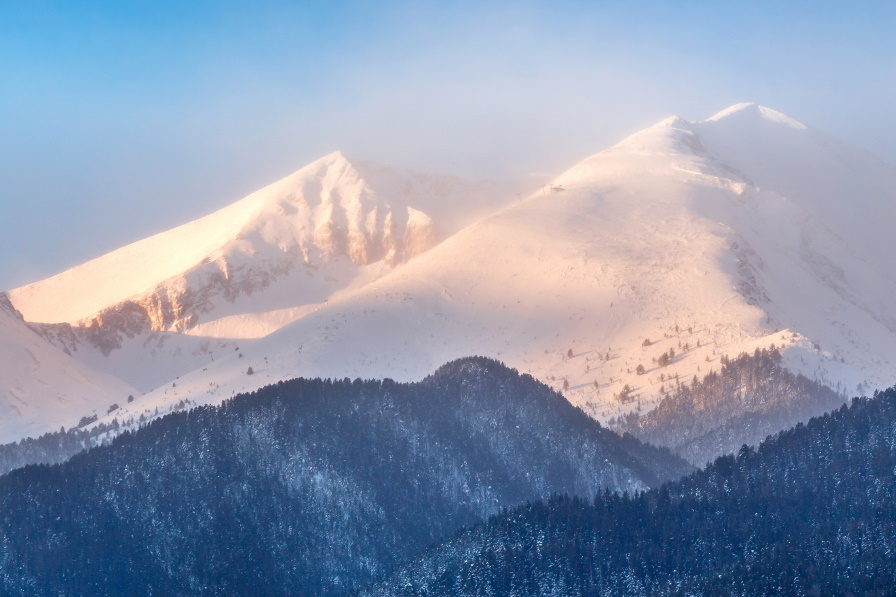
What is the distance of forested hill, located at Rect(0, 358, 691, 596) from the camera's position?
17612 cm

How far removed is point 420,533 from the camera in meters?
183

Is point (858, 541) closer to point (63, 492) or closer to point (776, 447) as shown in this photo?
point (776, 447)

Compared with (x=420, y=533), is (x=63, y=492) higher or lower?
higher

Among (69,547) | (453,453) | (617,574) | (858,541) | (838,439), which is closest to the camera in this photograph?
(858,541)

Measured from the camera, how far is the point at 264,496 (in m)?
187

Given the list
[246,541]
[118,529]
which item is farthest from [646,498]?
[118,529]

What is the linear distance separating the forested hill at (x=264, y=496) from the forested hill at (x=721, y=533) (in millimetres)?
22958

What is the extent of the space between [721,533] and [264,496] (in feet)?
224

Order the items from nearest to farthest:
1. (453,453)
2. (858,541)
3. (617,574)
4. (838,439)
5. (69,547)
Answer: (858,541)
(617,574)
(838,439)
(69,547)
(453,453)

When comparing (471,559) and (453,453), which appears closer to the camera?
(471,559)

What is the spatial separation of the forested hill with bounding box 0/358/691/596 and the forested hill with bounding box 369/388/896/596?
22958 millimetres

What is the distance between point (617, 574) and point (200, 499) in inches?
2603

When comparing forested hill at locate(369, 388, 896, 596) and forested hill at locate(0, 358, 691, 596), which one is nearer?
forested hill at locate(369, 388, 896, 596)

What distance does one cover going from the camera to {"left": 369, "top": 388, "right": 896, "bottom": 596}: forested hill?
443 feet
